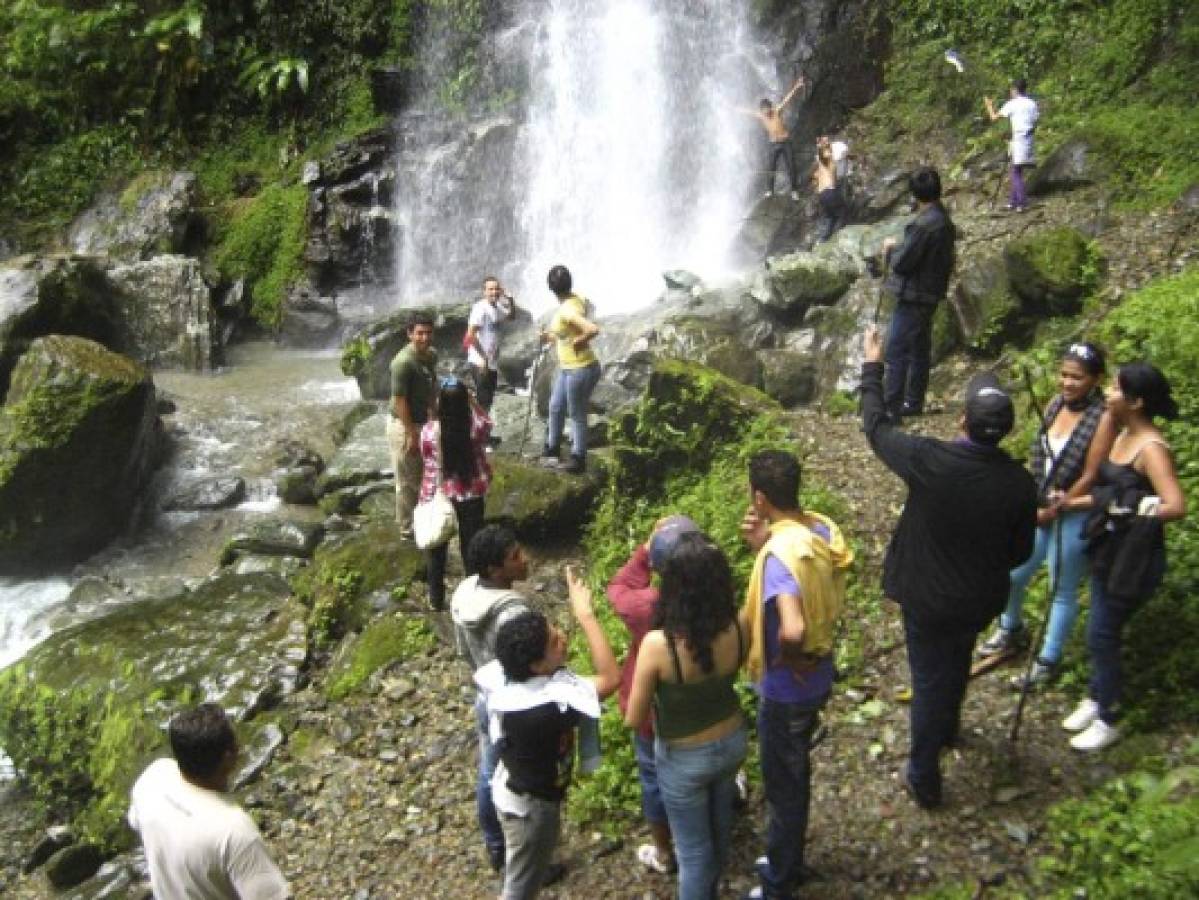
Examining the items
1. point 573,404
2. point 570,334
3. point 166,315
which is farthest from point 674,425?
point 166,315

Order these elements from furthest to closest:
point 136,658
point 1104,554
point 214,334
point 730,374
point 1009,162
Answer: point 214,334, point 1009,162, point 730,374, point 136,658, point 1104,554

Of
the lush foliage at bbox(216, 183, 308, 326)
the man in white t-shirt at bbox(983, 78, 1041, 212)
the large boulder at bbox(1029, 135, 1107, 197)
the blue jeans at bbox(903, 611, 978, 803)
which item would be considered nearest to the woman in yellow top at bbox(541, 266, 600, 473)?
the blue jeans at bbox(903, 611, 978, 803)

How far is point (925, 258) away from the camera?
23.4ft

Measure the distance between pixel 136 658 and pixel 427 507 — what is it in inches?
118

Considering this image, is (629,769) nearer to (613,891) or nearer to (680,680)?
(613,891)

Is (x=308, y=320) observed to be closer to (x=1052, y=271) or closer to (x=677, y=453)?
(x=677, y=453)

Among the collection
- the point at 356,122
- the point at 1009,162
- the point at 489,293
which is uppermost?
the point at 356,122

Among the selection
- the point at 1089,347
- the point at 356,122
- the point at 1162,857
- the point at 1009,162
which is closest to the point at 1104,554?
the point at 1089,347

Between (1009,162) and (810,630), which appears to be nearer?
(810,630)

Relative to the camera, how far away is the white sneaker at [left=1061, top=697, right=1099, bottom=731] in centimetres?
460

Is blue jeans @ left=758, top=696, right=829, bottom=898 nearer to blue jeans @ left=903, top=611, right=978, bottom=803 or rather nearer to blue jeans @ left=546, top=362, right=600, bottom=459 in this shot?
blue jeans @ left=903, top=611, right=978, bottom=803

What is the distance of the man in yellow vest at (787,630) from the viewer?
11.8 feet

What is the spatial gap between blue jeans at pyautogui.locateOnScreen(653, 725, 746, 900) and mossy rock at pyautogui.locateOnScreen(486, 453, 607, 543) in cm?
464

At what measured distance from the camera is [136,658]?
25.7 ft
